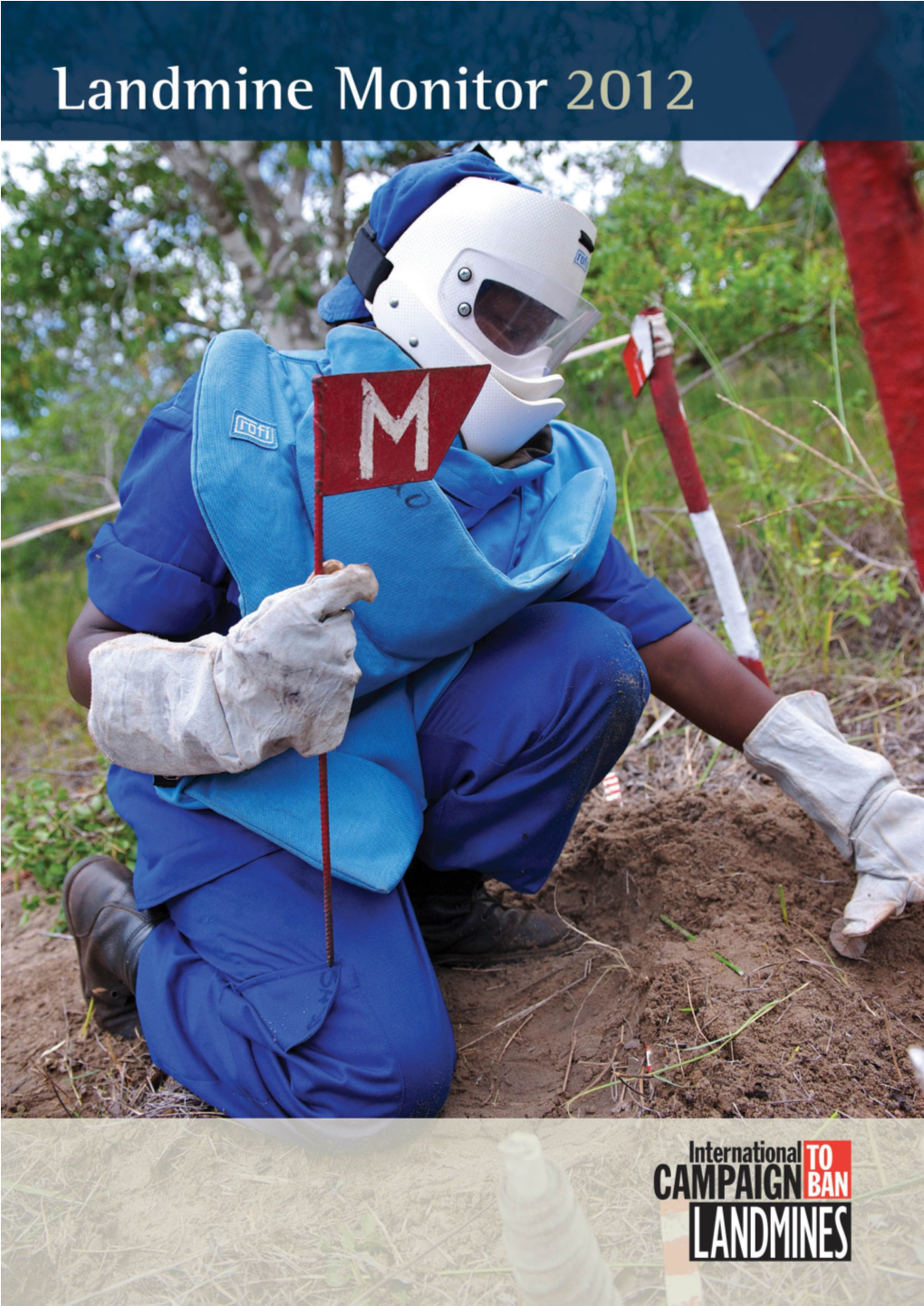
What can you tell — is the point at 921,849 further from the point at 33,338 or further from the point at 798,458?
the point at 33,338

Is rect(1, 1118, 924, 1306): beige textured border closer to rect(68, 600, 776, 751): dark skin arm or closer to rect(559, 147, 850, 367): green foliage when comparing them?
rect(68, 600, 776, 751): dark skin arm

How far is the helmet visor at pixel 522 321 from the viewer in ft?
4.75

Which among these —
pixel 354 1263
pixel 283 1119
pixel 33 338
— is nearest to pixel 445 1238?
pixel 354 1263

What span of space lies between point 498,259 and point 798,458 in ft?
4.65

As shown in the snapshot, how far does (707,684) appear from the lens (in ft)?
5.28

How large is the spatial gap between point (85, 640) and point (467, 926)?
84 centimetres

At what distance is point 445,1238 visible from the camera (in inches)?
43.6

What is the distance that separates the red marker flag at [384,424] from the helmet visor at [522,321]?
383 mm

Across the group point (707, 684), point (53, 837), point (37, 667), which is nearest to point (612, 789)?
point (707, 684)

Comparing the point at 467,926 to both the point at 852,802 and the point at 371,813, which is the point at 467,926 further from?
the point at 852,802

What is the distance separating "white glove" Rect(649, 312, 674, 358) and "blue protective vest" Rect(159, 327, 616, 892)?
550mm

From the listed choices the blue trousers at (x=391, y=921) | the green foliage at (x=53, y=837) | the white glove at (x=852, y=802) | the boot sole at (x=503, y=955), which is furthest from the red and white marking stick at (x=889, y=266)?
the green foliage at (x=53, y=837)

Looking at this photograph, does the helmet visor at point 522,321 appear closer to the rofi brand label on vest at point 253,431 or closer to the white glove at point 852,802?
the rofi brand label on vest at point 253,431

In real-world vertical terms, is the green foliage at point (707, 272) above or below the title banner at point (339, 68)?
below
